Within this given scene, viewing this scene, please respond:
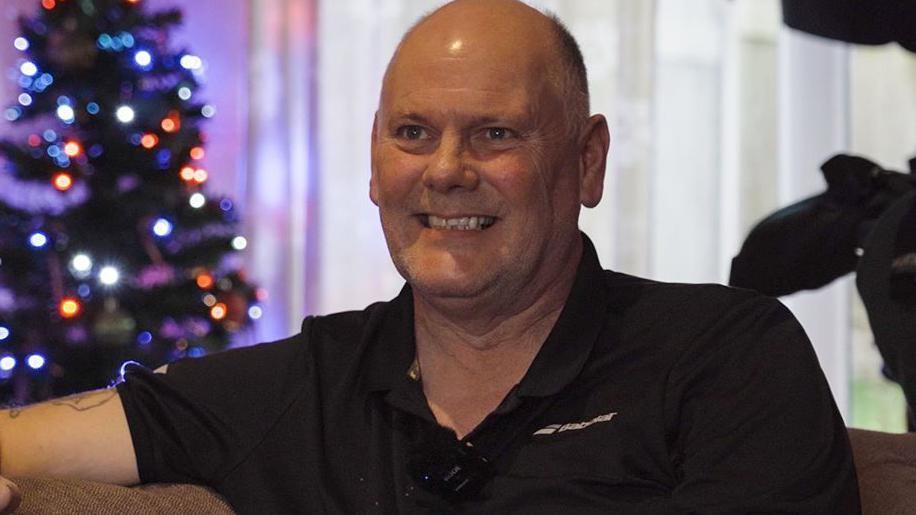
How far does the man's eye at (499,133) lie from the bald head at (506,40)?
0.08 metres

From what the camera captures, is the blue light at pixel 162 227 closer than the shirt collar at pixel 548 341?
No

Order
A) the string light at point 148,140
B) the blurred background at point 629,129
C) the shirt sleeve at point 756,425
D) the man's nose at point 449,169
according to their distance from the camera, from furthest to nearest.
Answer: the blurred background at point 629,129
the string light at point 148,140
the man's nose at point 449,169
the shirt sleeve at point 756,425

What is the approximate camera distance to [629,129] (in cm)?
390

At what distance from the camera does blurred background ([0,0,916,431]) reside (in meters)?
3.84

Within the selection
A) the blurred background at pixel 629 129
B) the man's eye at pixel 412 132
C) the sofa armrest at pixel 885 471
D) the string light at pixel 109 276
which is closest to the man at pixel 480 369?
the man's eye at pixel 412 132

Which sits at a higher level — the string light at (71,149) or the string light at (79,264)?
the string light at (71,149)

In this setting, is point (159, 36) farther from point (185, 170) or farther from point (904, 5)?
point (904, 5)

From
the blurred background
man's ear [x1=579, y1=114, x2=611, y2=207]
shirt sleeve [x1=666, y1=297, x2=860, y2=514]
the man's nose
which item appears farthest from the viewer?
the blurred background

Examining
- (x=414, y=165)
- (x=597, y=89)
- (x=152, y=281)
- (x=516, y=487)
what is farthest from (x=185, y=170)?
(x=516, y=487)

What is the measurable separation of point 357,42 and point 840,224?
202 centimetres

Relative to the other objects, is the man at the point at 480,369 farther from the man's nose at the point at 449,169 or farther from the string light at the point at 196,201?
the string light at the point at 196,201

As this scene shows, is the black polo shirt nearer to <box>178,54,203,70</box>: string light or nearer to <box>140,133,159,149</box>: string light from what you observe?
<box>140,133,159,149</box>: string light

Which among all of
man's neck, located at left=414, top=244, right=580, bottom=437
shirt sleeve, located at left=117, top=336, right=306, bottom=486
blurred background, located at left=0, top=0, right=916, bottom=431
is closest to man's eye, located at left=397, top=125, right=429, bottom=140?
man's neck, located at left=414, top=244, right=580, bottom=437

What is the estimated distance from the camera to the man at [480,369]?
1.49 metres
